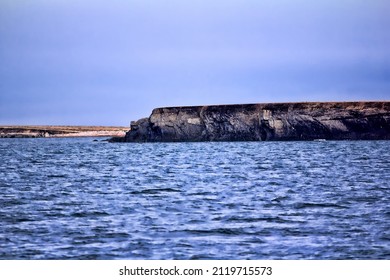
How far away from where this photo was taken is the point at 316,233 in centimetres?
1497

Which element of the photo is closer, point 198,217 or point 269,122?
point 198,217

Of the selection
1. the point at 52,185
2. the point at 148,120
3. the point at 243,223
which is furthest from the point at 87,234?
the point at 148,120

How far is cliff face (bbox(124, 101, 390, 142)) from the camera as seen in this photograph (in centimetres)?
8506

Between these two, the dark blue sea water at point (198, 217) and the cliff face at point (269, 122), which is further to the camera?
the cliff face at point (269, 122)

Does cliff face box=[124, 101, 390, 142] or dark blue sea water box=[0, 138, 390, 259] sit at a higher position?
cliff face box=[124, 101, 390, 142]

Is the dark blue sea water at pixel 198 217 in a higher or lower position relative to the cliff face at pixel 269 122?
lower

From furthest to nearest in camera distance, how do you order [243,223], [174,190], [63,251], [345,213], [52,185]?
[52,185]
[174,190]
[345,213]
[243,223]
[63,251]

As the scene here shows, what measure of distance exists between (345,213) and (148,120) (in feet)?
260

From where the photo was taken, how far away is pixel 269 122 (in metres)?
88.9

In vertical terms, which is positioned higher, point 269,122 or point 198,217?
point 269,122

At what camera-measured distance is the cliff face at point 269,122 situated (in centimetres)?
8506

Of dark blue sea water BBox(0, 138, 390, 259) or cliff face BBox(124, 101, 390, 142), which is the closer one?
dark blue sea water BBox(0, 138, 390, 259)
